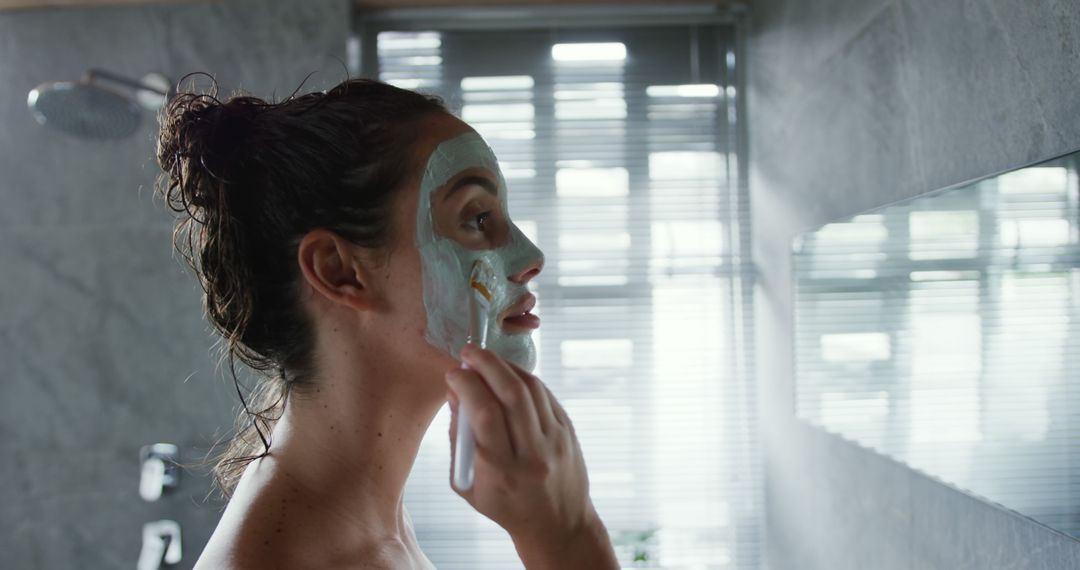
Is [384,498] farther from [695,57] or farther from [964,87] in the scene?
[695,57]

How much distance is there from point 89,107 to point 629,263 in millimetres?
1267

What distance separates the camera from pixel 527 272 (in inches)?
28.0

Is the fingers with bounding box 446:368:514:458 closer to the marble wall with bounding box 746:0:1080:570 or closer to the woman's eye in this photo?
the woman's eye

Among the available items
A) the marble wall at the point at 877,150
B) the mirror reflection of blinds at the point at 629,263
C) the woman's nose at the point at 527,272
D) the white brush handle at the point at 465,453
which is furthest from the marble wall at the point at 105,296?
the white brush handle at the point at 465,453

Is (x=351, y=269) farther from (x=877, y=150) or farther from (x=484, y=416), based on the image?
(x=877, y=150)

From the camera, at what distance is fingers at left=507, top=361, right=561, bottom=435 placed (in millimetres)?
534

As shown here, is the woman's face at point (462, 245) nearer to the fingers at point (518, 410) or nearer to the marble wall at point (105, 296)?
the fingers at point (518, 410)

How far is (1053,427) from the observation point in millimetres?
734

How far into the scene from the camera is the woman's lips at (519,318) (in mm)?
709

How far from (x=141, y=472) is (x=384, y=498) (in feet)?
4.86

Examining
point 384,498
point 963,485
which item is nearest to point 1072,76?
point 963,485

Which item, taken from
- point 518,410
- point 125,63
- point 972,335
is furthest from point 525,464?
point 125,63

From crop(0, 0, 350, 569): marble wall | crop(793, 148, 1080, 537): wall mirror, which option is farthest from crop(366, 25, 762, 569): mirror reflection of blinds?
crop(793, 148, 1080, 537): wall mirror

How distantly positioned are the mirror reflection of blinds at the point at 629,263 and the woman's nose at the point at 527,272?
1321 millimetres
